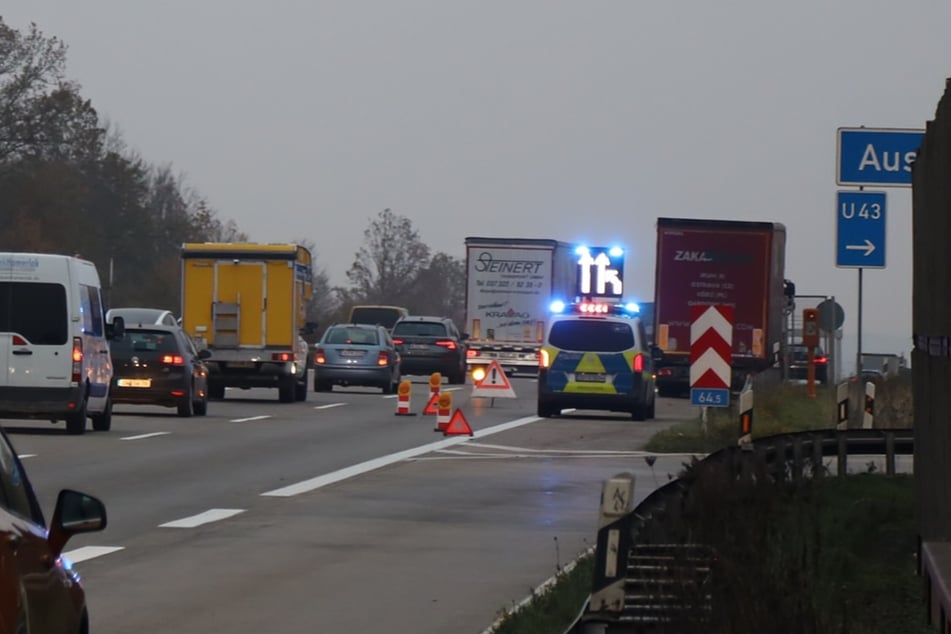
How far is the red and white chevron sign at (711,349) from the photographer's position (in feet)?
78.6

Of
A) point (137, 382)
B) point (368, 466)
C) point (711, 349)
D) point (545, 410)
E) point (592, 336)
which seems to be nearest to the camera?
point (368, 466)

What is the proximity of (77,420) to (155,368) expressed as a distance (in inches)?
224

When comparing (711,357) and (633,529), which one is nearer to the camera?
(633,529)

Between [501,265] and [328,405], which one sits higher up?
[501,265]

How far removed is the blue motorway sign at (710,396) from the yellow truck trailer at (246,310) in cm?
1471

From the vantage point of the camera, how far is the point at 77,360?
2598 cm

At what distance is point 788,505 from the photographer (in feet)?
35.5

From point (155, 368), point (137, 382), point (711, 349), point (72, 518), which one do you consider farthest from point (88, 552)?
point (137, 382)

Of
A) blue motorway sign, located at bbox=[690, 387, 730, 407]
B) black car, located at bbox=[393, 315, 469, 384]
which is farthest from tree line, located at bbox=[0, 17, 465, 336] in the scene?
blue motorway sign, located at bbox=[690, 387, 730, 407]

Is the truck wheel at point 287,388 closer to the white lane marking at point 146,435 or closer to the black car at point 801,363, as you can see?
the white lane marking at point 146,435

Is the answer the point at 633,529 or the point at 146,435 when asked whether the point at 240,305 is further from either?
Answer: the point at 633,529

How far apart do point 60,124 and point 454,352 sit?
1212 inches

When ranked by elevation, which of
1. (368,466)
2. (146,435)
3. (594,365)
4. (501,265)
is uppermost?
(501,265)

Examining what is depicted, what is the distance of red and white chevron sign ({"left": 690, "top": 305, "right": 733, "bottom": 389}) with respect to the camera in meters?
24.0
